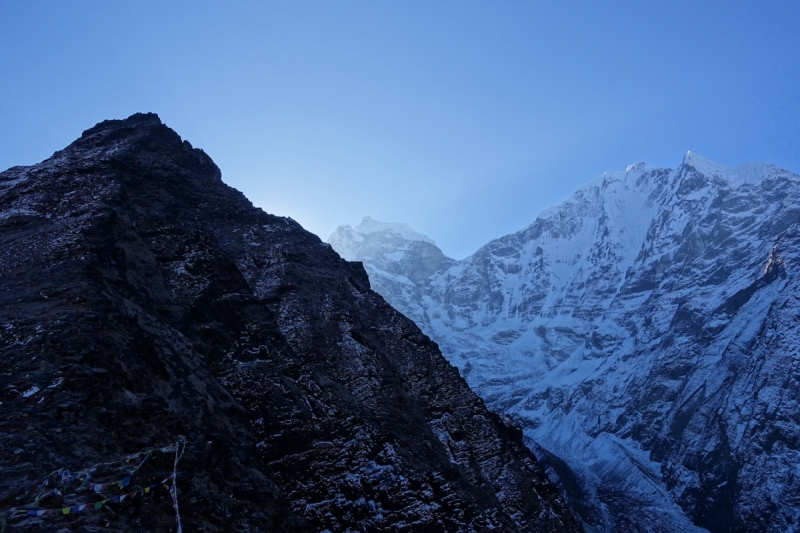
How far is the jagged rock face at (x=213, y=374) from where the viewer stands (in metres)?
12.8

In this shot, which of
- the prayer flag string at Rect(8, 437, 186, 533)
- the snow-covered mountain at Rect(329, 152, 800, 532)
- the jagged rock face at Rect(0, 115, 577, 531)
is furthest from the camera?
the snow-covered mountain at Rect(329, 152, 800, 532)

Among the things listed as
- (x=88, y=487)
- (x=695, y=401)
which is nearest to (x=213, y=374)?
(x=88, y=487)

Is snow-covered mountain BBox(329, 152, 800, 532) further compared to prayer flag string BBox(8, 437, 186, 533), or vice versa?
snow-covered mountain BBox(329, 152, 800, 532)

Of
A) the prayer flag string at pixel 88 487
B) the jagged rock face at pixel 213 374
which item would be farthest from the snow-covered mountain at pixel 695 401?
the prayer flag string at pixel 88 487

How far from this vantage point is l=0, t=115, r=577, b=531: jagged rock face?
12.8m

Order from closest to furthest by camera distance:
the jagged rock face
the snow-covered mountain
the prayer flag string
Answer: the prayer flag string → the jagged rock face → the snow-covered mountain

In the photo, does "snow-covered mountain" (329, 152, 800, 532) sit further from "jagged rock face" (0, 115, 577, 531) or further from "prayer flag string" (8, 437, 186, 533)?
"prayer flag string" (8, 437, 186, 533)

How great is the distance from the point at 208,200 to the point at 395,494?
76.4 ft

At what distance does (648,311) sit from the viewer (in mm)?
194125

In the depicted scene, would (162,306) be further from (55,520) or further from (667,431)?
(667,431)

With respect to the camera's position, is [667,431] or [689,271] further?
[689,271]

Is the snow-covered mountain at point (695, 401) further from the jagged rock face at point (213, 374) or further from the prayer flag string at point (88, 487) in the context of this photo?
the prayer flag string at point (88, 487)

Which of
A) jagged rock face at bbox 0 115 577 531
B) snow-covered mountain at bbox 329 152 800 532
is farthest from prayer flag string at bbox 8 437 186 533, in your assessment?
snow-covered mountain at bbox 329 152 800 532

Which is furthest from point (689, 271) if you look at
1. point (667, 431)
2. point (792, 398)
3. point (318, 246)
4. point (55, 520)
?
point (55, 520)
